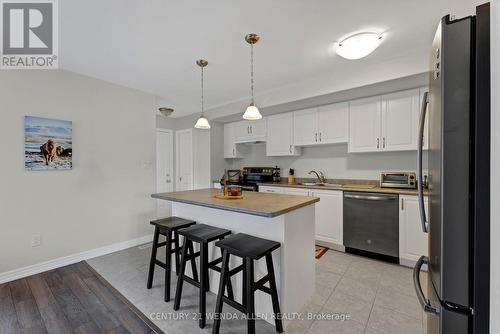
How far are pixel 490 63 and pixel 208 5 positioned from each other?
5.68 ft

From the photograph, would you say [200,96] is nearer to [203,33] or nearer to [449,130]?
[203,33]

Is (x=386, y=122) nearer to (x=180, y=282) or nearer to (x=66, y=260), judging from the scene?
(x=180, y=282)

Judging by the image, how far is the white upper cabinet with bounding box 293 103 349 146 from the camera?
329cm

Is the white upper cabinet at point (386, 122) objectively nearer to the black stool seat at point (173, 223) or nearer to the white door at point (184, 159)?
the black stool seat at point (173, 223)

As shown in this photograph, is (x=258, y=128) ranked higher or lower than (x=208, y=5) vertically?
lower

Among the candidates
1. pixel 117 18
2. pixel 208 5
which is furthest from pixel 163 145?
pixel 208 5

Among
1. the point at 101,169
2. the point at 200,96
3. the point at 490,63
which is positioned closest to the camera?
the point at 490,63

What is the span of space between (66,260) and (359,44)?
4117 millimetres

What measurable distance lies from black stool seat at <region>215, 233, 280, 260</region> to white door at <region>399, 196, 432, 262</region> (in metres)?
1.88

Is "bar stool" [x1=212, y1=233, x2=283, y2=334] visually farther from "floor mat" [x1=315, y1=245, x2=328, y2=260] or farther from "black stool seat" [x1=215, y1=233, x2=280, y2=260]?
"floor mat" [x1=315, y1=245, x2=328, y2=260]

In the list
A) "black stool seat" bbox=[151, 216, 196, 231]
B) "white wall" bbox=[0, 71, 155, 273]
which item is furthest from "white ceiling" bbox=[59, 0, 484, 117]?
"black stool seat" bbox=[151, 216, 196, 231]

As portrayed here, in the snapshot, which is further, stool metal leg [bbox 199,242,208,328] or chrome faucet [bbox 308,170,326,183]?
chrome faucet [bbox 308,170,326,183]

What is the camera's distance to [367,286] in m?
2.24

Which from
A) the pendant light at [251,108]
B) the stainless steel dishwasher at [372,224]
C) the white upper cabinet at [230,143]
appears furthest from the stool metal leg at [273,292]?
the white upper cabinet at [230,143]
